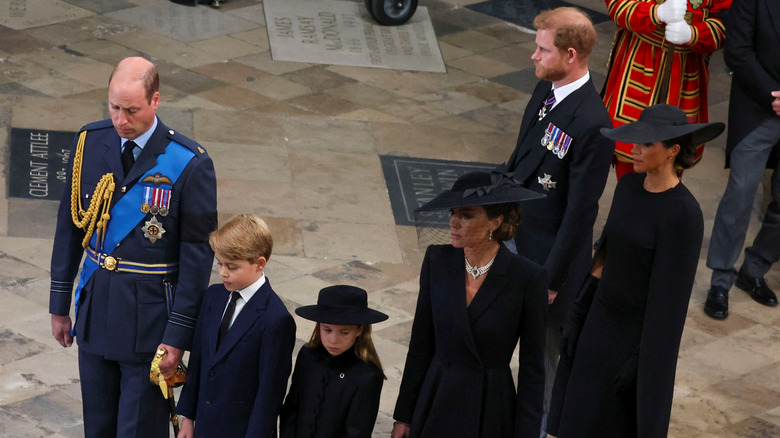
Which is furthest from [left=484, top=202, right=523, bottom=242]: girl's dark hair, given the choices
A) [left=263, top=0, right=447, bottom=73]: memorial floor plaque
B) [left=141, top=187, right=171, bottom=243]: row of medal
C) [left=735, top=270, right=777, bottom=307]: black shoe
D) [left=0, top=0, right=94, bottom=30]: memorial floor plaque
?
[left=0, top=0, right=94, bottom=30]: memorial floor plaque

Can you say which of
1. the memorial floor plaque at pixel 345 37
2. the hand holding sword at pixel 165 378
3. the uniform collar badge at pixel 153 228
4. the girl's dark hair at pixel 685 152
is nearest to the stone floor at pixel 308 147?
the memorial floor plaque at pixel 345 37

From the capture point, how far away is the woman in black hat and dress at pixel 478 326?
4734 millimetres

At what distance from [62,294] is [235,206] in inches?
142

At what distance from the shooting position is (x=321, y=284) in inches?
312

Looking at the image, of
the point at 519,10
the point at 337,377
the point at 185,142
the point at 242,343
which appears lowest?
the point at 519,10

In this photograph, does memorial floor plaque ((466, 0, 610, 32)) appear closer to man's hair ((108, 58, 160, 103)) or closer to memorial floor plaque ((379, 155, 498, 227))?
memorial floor plaque ((379, 155, 498, 227))

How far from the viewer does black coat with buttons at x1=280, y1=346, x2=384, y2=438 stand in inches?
197

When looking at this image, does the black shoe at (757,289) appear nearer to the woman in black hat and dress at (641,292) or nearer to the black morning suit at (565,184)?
the black morning suit at (565,184)

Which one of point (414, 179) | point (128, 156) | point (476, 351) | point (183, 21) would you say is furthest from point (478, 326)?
point (183, 21)

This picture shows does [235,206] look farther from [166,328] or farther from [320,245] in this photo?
[166,328]

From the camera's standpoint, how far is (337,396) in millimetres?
5004

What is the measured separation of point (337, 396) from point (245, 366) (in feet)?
1.25

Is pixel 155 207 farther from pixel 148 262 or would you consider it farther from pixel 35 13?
pixel 35 13

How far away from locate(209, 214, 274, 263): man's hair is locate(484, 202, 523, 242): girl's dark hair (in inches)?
35.0
